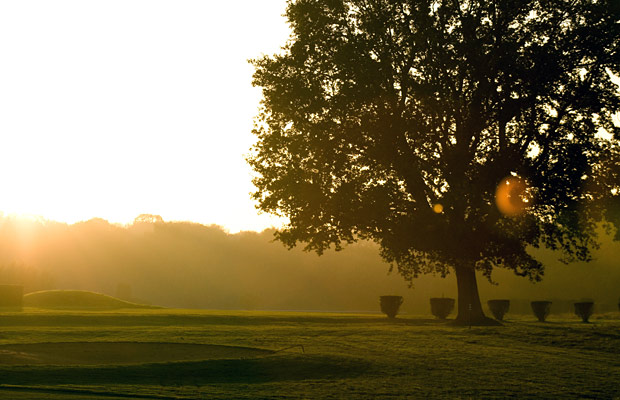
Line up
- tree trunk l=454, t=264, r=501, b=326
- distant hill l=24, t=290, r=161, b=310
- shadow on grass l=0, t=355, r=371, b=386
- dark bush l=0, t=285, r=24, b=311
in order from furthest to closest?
distant hill l=24, t=290, r=161, b=310 → dark bush l=0, t=285, r=24, b=311 → tree trunk l=454, t=264, r=501, b=326 → shadow on grass l=0, t=355, r=371, b=386

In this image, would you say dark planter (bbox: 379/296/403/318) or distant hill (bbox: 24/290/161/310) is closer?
dark planter (bbox: 379/296/403/318)

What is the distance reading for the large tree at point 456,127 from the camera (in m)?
34.8

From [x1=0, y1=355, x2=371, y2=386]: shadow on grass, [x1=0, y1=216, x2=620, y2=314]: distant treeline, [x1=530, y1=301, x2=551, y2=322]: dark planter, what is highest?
[x1=0, y1=216, x2=620, y2=314]: distant treeline

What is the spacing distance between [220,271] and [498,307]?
8511 cm

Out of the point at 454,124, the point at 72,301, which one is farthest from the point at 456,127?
the point at 72,301

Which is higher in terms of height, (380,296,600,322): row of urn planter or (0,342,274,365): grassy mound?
(380,296,600,322): row of urn planter

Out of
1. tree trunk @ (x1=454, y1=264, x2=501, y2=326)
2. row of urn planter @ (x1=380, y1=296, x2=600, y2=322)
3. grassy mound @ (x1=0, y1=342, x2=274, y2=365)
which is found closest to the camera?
grassy mound @ (x1=0, y1=342, x2=274, y2=365)

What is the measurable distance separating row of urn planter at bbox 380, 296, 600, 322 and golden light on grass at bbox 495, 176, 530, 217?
8570mm

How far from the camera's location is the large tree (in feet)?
114

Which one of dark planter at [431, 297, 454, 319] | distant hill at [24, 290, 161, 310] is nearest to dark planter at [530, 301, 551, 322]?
dark planter at [431, 297, 454, 319]

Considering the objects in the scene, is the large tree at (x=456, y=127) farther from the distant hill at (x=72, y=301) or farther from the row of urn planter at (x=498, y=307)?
the distant hill at (x=72, y=301)

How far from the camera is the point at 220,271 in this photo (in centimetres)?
12319

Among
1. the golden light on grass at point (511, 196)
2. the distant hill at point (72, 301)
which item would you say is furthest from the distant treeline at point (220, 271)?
the golden light on grass at point (511, 196)

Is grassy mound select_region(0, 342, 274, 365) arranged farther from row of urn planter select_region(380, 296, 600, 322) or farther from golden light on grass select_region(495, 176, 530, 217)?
row of urn planter select_region(380, 296, 600, 322)
